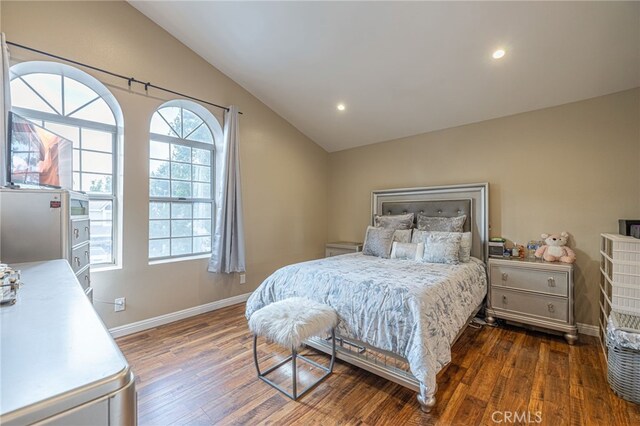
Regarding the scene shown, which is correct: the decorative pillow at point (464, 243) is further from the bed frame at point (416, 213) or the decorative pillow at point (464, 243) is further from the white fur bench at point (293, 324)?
the white fur bench at point (293, 324)

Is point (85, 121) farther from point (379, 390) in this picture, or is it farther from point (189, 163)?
point (379, 390)

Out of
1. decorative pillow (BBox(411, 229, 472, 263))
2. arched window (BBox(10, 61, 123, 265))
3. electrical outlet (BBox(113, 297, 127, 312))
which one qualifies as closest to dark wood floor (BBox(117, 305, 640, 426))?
electrical outlet (BBox(113, 297, 127, 312))

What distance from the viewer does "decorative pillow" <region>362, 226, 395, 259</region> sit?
3318mm

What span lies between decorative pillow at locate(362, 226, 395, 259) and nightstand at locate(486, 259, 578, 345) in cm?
111

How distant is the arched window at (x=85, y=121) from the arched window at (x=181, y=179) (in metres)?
0.37

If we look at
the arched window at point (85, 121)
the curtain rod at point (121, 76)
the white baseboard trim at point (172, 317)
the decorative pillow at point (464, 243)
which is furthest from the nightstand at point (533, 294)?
the arched window at point (85, 121)

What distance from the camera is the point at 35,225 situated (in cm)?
157

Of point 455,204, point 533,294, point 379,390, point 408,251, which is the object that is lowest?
point 379,390

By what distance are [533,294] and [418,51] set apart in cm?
265

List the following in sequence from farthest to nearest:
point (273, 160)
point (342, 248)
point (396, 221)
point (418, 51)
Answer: point (342, 248)
point (273, 160)
point (396, 221)
point (418, 51)

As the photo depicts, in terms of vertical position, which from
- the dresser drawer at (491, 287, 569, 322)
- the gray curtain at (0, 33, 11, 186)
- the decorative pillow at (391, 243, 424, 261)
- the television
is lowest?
the dresser drawer at (491, 287, 569, 322)

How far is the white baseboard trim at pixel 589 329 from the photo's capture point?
274cm

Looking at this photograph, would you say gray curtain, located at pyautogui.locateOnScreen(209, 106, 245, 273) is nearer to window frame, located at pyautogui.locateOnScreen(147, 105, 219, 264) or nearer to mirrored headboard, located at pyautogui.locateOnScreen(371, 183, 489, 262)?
window frame, located at pyautogui.locateOnScreen(147, 105, 219, 264)

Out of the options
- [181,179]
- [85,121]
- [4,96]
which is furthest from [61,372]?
[181,179]
